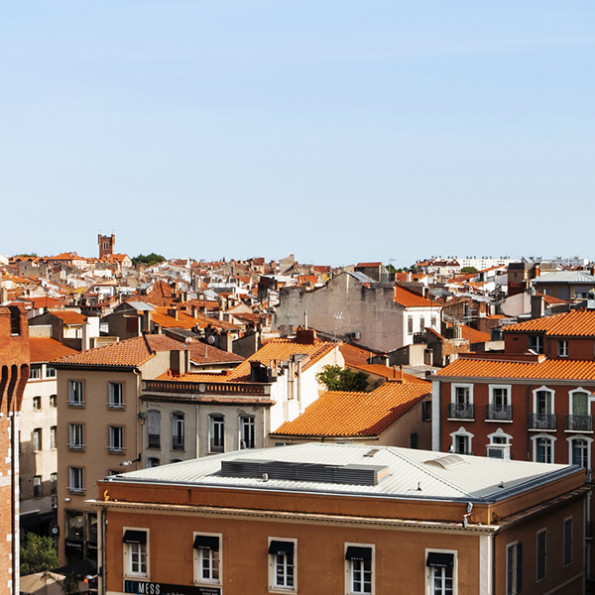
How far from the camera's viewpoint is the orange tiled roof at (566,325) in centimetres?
5734

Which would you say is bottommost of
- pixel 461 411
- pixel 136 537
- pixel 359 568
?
pixel 359 568

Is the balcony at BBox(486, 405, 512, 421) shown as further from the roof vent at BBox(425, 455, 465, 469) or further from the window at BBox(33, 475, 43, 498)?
the window at BBox(33, 475, 43, 498)

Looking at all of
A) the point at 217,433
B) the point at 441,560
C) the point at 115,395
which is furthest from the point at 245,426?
the point at 441,560

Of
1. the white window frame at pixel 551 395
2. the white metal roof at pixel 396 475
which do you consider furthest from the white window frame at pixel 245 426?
the white window frame at pixel 551 395

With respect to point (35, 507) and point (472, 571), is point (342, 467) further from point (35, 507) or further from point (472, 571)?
point (35, 507)

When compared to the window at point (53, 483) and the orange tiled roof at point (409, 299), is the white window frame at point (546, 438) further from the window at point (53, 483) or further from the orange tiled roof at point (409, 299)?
the window at point (53, 483)

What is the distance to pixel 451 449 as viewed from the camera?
55.6 meters

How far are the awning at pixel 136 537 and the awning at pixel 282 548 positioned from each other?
4424 mm

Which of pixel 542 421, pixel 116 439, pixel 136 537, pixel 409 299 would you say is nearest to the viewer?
pixel 136 537

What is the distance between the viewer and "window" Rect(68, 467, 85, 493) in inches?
2576

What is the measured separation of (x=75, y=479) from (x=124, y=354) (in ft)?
21.3

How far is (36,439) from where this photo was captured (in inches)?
3145

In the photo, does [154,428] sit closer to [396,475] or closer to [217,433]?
[217,433]

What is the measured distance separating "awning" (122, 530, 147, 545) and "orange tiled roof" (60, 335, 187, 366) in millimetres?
20714
